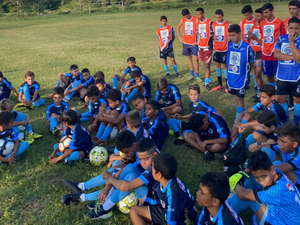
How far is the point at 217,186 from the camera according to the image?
277 centimetres

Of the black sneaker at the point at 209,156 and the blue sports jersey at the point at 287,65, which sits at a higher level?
the blue sports jersey at the point at 287,65

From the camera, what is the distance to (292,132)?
360cm

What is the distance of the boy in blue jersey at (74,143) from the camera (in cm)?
509

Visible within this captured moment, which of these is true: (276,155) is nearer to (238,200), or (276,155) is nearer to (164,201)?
(238,200)

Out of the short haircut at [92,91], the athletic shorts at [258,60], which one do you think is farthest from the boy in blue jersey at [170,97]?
the athletic shorts at [258,60]

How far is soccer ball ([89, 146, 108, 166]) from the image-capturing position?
16.5 feet

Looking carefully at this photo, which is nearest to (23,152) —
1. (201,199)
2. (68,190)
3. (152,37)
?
(68,190)

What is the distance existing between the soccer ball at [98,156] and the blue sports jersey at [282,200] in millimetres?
2862

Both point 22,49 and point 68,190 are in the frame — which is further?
point 22,49

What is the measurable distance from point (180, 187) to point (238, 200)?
83cm

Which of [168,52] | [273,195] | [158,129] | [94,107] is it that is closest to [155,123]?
[158,129]

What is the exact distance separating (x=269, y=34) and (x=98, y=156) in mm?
5493

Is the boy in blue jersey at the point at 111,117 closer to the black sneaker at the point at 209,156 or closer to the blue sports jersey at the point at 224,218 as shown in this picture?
the black sneaker at the point at 209,156

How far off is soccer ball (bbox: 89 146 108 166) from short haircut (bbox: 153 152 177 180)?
2083 mm
